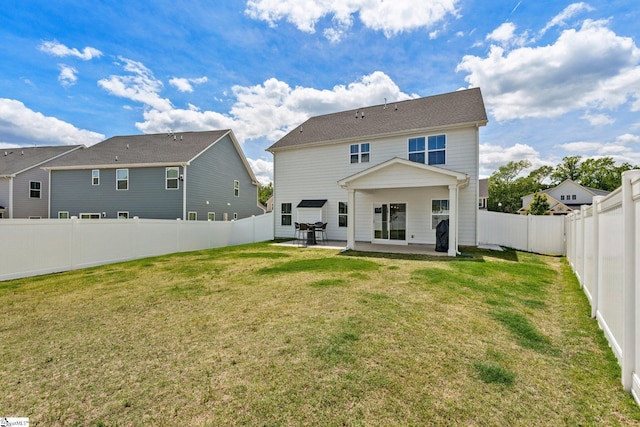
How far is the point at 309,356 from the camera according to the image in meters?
2.95

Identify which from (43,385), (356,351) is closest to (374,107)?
(356,351)

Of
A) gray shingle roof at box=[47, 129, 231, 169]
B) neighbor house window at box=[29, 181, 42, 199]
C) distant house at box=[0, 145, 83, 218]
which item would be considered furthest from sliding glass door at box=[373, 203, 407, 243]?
neighbor house window at box=[29, 181, 42, 199]

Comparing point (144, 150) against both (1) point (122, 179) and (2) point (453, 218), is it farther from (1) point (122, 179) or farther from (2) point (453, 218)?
(2) point (453, 218)

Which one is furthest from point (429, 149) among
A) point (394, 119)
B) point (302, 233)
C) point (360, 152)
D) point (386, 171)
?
point (302, 233)

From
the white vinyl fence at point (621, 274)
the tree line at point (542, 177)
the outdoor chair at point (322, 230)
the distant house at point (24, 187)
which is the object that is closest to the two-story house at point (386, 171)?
the outdoor chair at point (322, 230)

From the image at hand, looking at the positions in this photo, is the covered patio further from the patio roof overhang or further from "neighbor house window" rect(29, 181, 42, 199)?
"neighbor house window" rect(29, 181, 42, 199)

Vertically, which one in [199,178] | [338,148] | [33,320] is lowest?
[33,320]

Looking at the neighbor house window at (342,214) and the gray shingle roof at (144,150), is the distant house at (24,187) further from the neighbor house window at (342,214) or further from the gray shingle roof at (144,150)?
the neighbor house window at (342,214)

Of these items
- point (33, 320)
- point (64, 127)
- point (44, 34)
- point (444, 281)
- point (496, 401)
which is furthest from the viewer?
point (64, 127)

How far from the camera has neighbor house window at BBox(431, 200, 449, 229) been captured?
41.1 ft

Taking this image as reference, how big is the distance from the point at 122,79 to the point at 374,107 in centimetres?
1369

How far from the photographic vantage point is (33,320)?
166 inches

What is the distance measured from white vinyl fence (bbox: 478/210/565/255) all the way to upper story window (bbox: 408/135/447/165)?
11.3 feet

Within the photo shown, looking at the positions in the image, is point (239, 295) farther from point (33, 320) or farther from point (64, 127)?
point (64, 127)
